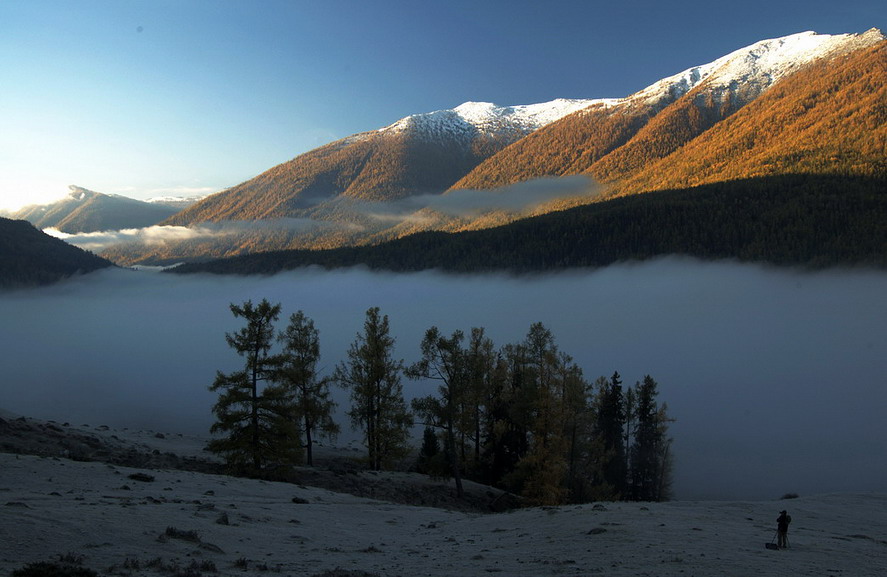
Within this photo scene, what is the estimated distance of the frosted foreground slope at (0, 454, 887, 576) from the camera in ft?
46.9

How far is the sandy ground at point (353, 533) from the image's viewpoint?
46.2ft

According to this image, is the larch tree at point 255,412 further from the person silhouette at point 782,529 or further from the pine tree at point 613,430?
the pine tree at point 613,430

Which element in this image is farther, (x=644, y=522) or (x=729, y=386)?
(x=729, y=386)

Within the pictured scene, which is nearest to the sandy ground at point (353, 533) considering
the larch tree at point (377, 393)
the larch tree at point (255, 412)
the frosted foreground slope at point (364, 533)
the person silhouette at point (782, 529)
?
the frosted foreground slope at point (364, 533)

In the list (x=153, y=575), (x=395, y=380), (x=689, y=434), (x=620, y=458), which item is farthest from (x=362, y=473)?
(x=689, y=434)

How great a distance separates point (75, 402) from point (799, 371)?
662 ft

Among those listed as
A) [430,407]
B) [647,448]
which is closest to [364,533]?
[430,407]

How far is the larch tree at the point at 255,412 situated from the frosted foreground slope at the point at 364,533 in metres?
4.69

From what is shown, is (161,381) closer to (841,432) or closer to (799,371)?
(841,432)

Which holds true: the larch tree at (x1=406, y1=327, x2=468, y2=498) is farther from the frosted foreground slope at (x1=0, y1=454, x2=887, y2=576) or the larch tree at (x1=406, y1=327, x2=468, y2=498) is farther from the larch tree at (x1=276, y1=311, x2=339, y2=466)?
the frosted foreground slope at (x1=0, y1=454, x2=887, y2=576)

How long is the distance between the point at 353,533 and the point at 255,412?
1557cm

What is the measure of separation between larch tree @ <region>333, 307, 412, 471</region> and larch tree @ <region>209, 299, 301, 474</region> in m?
6.89

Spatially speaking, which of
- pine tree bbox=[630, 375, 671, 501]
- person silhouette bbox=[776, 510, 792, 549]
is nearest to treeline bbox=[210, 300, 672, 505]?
pine tree bbox=[630, 375, 671, 501]

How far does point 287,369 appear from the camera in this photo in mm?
36719
